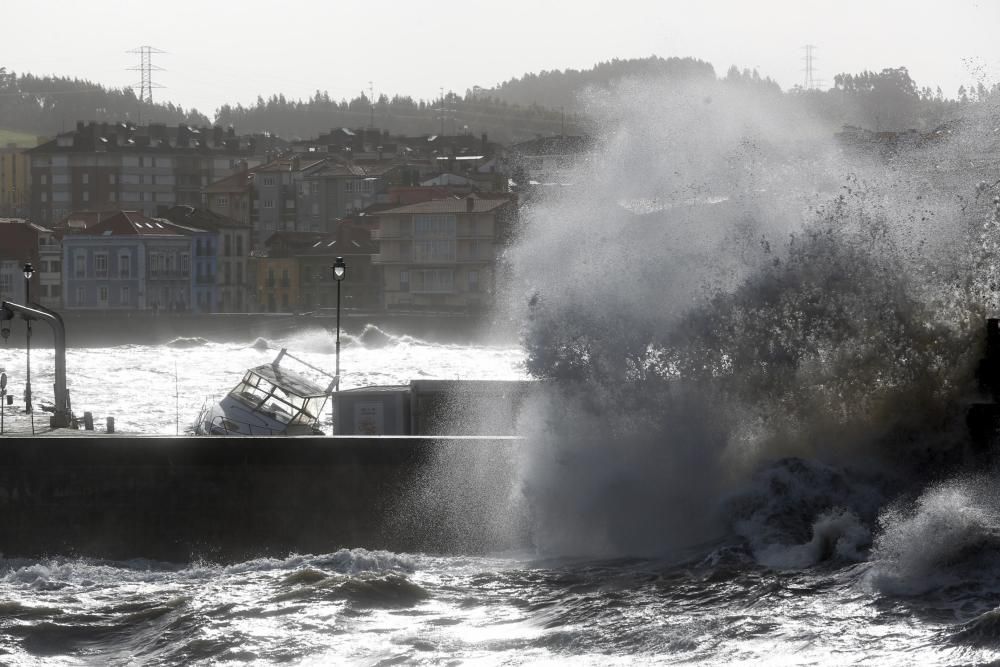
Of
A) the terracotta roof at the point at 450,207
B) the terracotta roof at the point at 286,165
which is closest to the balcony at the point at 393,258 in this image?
the terracotta roof at the point at 450,207

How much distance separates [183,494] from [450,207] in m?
71.3

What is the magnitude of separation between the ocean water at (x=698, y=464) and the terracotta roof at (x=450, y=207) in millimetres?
66536

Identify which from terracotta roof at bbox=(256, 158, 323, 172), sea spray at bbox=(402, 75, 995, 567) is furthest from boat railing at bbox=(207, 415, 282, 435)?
terracotta roof at bbox=(256, 158, 323, 172)

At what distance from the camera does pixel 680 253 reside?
18.3 meters

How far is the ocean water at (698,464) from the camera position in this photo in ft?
42.0

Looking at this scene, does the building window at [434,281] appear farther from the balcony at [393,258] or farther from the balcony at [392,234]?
the balcony at [392,234]

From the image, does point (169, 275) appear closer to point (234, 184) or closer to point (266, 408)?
point (234, 184)

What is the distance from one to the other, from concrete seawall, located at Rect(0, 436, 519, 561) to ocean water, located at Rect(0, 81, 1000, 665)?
1.63 feet

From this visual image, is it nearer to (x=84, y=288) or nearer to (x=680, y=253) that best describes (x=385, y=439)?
(x=680, y=253)

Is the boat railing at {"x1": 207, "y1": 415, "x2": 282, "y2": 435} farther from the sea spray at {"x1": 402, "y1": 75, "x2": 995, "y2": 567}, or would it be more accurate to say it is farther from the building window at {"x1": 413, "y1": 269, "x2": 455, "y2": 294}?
the building window at {"x1": 413, "y1": 269, "x2": 455, "y2": 294}

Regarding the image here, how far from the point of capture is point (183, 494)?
59.9ft

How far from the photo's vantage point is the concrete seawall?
18.0 meters

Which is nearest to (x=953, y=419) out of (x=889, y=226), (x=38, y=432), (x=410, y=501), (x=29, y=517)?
(x=889, y=226)

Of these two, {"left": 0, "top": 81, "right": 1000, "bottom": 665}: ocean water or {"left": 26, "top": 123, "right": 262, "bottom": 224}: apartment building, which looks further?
{"left": 26, "top": 123, "right": 262, "bottom": 224}: apartment building
